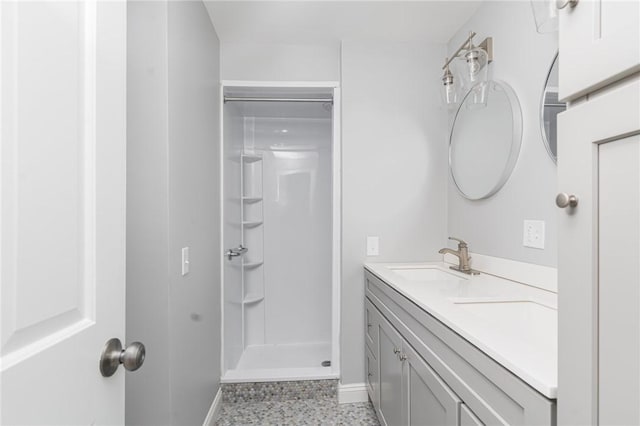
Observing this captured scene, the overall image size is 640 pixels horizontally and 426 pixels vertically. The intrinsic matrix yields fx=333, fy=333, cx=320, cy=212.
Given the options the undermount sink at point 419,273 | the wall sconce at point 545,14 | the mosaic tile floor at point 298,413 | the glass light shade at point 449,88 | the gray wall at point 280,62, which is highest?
the gray wall at point 280,62

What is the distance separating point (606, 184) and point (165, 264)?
136 cm

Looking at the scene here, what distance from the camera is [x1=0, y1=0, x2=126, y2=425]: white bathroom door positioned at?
471 millimetres

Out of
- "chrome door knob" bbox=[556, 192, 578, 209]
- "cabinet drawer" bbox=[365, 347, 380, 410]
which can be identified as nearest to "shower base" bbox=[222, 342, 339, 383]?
"cabinet drawer" bbox=[365, 347, 380, 410]

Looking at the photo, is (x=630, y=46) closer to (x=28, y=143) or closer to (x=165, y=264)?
(x=28, y=143)

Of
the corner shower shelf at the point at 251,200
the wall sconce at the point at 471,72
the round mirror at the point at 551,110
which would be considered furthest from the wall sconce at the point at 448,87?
the corner shower shelf at the point at 251,200

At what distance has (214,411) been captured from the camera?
202 cm

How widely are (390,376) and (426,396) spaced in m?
0.47

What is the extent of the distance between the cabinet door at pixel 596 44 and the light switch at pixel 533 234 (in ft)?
3.64

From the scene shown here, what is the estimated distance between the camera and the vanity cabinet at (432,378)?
724 mm

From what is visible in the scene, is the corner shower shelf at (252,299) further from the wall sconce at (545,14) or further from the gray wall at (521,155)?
the wall sconce at (545,14)

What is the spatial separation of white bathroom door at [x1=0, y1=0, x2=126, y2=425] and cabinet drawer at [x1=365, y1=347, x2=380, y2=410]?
1.49m

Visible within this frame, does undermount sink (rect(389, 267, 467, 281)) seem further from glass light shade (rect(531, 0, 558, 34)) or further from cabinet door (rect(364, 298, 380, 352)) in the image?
glass light shade (rect(531, 0, 558, 34))

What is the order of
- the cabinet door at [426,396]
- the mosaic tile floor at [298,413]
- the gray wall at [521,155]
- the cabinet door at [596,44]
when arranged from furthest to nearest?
the mosaic tile floor at [298,413] < the gray wall at [521,155] < the cabinet door at [426,396] < the cabinet door at [596,44]

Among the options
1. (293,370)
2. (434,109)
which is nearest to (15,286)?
(293,370)
